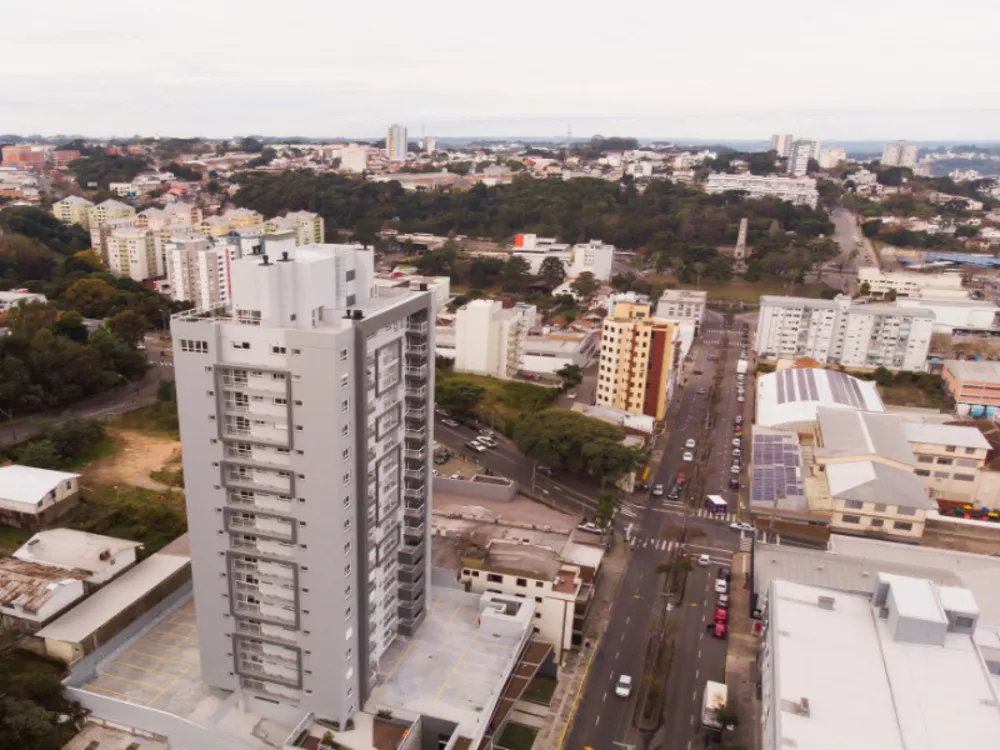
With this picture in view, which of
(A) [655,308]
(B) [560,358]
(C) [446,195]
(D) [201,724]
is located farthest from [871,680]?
(C) [446,195]

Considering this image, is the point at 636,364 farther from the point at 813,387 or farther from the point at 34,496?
the point at 34,496

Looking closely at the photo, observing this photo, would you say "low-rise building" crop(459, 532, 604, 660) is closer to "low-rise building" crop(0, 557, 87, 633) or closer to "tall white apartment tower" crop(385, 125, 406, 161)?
"low-rise building" crop(0, 557, 87, 633)

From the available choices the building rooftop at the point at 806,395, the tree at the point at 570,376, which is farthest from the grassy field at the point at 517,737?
the tree at the point at 570,376

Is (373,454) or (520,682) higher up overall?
(373,454)

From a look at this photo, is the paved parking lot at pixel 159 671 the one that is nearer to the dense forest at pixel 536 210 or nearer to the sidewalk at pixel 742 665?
the sidewalk at pixel 742 665

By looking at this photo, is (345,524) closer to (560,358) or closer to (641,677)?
(641,677)
